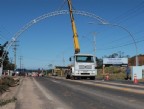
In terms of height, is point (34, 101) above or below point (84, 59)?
below

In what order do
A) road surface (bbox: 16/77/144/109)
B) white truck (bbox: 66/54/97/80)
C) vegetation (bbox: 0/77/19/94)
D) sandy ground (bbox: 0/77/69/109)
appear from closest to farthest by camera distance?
road surface (bbox: 16/77/144/109), sandy ground (bbox: 0/77/69/109), vegetation (bbox: 0/77/19/94), white truck (bbox: 66/54/97/80)

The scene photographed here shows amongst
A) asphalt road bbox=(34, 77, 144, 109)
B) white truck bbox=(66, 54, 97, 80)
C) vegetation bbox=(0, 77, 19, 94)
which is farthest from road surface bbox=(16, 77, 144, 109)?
white truck bbox=(66, 54, 97, 80)

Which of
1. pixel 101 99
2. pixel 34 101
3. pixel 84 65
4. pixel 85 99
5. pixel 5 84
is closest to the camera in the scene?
pixel 101 99

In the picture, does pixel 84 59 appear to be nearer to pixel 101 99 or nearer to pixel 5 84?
pixel 5 84

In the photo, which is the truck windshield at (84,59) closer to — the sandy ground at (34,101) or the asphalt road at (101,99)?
the sandy ground at (34,101)

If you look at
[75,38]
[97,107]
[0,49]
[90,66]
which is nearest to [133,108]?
[97,107]

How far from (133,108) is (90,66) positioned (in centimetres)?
4287

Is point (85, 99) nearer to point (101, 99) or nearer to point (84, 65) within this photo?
point (101, 99)

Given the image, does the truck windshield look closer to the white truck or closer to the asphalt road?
the white truck

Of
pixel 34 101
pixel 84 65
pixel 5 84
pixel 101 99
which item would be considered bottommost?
pixel 34 101

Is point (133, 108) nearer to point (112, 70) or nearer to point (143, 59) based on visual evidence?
point (112, 70)

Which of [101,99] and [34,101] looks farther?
[34,101]

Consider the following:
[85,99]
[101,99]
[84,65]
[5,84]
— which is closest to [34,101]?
[85,99]

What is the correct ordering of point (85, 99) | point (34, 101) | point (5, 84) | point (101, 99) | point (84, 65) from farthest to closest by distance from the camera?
point (84, 65) → point (5, 84) → point (85, 99) → point (34, 101) → point (101, 99)
